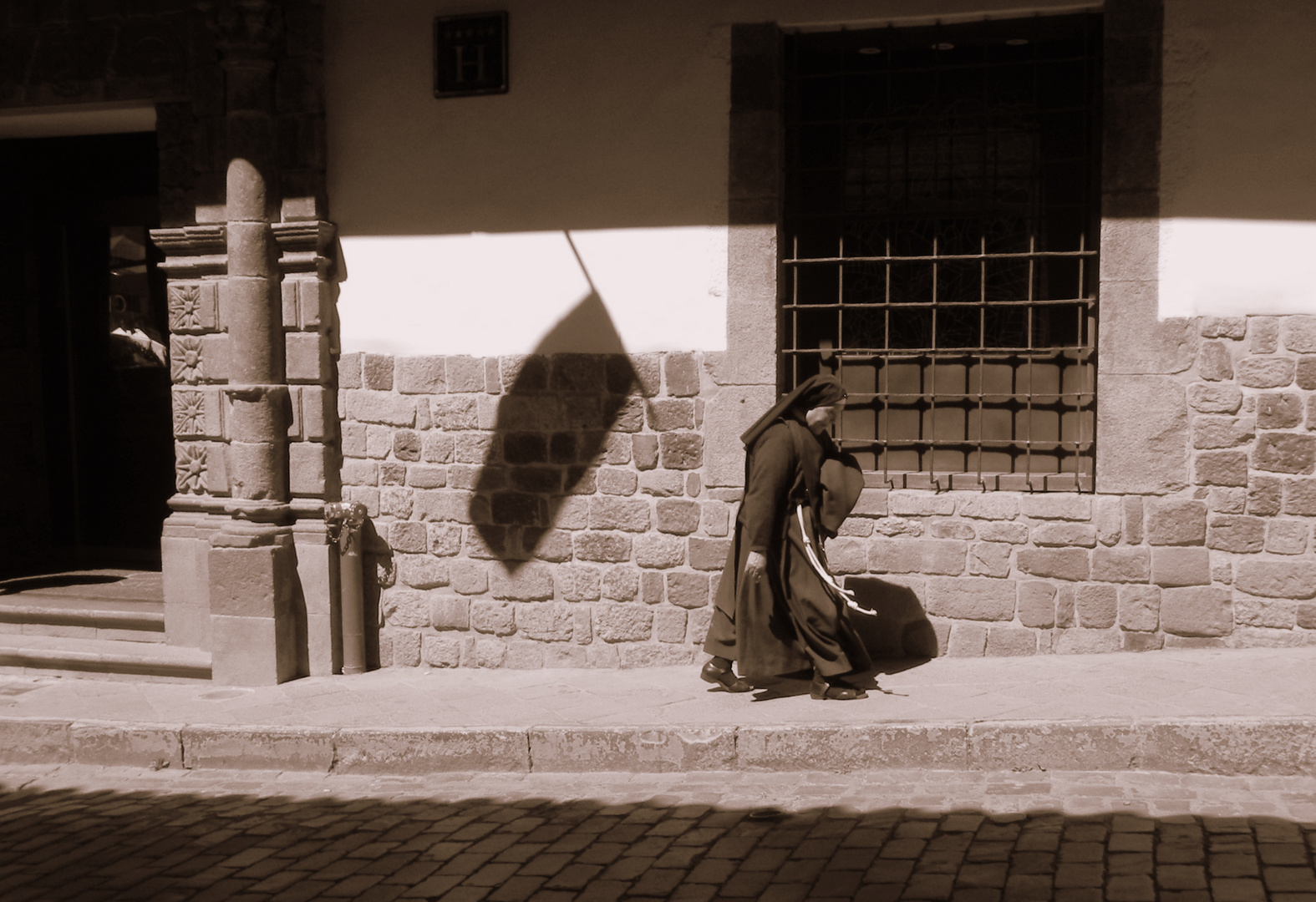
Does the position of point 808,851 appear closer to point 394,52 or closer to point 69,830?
point 69,830

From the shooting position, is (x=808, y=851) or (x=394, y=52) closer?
(x=808, y=851)

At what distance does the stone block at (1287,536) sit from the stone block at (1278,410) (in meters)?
0.51

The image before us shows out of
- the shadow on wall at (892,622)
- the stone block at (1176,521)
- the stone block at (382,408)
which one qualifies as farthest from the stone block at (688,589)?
the stone block at (1176,521)

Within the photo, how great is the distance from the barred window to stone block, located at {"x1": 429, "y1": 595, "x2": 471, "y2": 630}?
2.43m

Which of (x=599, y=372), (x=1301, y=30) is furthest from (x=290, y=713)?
(x=1301, y=30)

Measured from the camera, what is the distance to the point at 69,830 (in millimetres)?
5266

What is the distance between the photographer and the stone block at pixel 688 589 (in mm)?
7148

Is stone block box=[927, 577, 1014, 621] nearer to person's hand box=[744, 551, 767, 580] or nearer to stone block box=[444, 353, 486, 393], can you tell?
person's hand box=[744, 551, 767, 580]

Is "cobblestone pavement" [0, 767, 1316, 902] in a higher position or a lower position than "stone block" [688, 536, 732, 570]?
lower

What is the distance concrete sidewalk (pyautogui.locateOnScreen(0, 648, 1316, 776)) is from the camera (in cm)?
529

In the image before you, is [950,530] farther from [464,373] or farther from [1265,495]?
[464,373]

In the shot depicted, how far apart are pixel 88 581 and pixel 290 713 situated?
3.25 metres

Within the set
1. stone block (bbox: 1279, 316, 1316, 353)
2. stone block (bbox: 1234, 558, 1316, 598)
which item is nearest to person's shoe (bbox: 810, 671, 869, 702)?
stone block (bbox: 1234, 558, 1316, 598)

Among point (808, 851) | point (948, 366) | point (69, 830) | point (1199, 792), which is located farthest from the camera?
point (948, 366)
